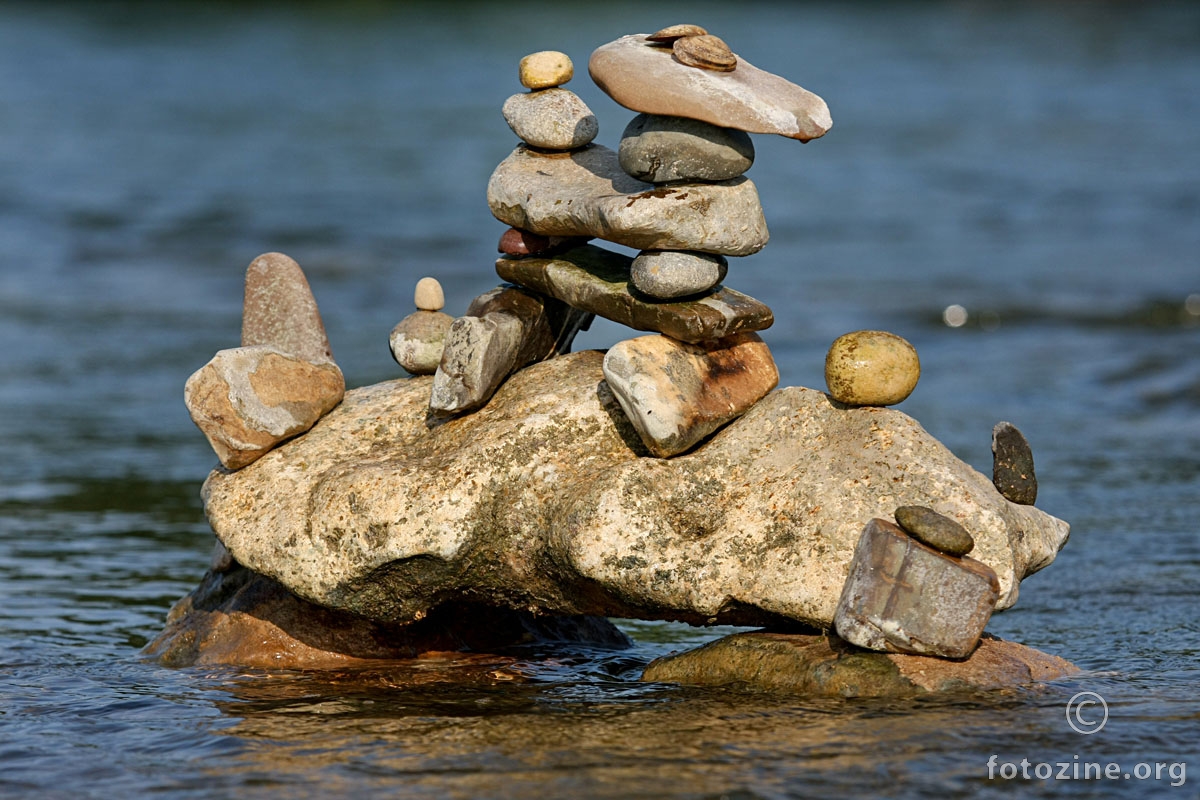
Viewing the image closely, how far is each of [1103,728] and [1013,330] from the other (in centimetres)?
1092

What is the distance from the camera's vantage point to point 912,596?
4602 millimetres

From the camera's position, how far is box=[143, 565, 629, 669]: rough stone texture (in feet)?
18.5

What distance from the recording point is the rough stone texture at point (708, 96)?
4805 millimetres

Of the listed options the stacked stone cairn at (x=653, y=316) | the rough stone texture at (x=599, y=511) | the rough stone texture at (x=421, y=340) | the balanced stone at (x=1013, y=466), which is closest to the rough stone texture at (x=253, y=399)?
the stacked stone cairn at (x=653, y=316)

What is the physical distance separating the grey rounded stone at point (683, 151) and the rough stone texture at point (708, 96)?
127 millimetres

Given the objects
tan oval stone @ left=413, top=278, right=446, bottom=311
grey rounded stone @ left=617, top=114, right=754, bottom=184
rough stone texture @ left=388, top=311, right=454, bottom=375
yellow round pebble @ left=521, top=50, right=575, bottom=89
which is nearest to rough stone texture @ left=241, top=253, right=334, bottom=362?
rough stone texture @ left=388, top=311, right=454, bottom=375

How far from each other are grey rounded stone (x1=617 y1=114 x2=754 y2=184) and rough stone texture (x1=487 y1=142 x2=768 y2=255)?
7 cm

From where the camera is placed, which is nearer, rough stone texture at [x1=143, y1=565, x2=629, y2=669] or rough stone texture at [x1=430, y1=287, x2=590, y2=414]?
rough stone texture at [x1=430, y1=287, x2=590, y2=414]

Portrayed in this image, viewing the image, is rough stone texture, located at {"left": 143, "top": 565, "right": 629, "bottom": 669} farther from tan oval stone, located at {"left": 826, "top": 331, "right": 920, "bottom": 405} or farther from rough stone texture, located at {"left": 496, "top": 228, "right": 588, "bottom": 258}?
tan oval stone, located at {"left": 826, "top": 331, "right": 920, "bottom": 405}

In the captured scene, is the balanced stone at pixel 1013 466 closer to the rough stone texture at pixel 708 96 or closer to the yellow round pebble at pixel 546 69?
the rough stone texture at pixel 708 96

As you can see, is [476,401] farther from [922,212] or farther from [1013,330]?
[922,212]

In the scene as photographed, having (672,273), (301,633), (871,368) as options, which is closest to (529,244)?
(672,273)

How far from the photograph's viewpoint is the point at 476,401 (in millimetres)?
5465

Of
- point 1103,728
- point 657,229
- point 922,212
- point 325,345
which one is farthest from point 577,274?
point 922,212
